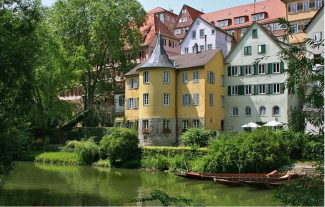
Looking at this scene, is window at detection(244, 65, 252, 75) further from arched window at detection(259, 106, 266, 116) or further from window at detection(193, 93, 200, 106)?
window at detection(193, 93, 200, 106)

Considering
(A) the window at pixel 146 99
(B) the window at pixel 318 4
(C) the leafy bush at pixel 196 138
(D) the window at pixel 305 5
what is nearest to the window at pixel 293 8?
(D) the window at pixel 305 5

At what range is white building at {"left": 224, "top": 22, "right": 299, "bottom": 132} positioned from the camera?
4409cm

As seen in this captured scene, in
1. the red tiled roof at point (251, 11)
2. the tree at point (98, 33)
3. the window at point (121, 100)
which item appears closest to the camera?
the window at point (121, 100)

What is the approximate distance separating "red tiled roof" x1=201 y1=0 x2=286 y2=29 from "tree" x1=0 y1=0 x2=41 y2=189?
5581 cm

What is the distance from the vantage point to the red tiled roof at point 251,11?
69.8 m

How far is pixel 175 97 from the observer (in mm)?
46312

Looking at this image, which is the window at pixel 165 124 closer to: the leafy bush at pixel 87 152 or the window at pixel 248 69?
the leafy bush at pixel 87 152

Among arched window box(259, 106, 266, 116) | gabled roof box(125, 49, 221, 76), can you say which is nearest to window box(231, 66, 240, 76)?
gabled roof box(125, 49, 221, 76)

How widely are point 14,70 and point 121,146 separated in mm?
20630

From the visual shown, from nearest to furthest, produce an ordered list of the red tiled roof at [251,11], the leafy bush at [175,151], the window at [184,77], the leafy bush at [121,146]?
the leafy bush at [175,151], the leafy bush at [121,146], the window at [184,77], the red tiled roof at [251,11]

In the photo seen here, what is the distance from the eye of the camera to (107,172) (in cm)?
3444

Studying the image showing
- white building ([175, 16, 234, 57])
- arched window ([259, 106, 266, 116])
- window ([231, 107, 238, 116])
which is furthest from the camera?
white building ([175, 16, 234, 57])

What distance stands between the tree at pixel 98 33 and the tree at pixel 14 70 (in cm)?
3465

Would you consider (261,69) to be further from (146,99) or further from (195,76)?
(146,99)
